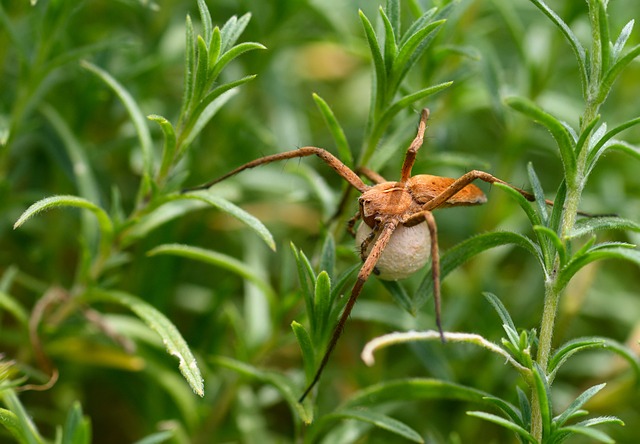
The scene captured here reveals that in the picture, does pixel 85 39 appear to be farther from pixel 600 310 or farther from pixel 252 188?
pixel 600 310

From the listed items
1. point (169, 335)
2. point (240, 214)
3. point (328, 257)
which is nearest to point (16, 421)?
point (169, 335)

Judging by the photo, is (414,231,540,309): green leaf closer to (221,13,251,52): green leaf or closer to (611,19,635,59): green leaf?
(611,19,635,59): green leaf

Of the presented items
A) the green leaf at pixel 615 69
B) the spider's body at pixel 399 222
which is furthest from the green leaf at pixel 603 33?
the spider's body at pixel 399 222

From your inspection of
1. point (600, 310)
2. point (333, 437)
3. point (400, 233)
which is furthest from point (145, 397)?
point (600, 310)

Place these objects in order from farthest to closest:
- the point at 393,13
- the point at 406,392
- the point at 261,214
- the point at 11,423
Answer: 1. the point at 261,214
2. the point at 406,392
3. the point at 393,13
4. the point at 11,423

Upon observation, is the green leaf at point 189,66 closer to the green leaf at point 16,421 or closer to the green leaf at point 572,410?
the green leaf at point 16,421

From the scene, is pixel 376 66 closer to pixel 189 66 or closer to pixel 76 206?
pixel 189 66

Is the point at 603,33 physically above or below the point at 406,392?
above
